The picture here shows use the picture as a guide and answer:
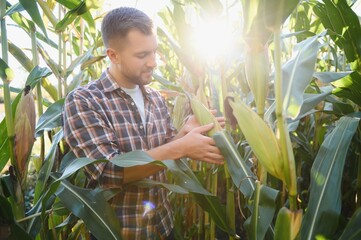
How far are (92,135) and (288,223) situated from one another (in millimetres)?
624

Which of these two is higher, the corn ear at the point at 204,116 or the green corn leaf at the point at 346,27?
the green corn leaf at the point at 346,27

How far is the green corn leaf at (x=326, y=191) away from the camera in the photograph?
2.74 feet

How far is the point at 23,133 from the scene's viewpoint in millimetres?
1012

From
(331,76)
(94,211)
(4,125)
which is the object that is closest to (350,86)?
(331,76)

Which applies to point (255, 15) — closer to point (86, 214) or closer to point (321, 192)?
point (321, 192)

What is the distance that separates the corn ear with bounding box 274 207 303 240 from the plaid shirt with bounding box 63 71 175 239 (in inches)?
19.7

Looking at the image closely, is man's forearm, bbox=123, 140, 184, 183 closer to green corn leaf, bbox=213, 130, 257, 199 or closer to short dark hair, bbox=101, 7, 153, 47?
green corn leaf, bbox=213, 130, 257, 199

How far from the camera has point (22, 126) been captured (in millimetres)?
1015

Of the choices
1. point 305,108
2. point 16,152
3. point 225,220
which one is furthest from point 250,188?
point 16,152

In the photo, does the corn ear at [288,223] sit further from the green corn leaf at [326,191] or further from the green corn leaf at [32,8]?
the green corn leaf at [32,8]

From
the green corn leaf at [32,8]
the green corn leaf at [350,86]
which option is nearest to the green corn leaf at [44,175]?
the green corn leaf at [32,8]

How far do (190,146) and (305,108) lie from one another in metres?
0.32

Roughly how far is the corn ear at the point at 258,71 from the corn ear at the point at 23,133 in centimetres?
64

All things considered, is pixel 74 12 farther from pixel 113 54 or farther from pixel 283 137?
pixel 283 137
